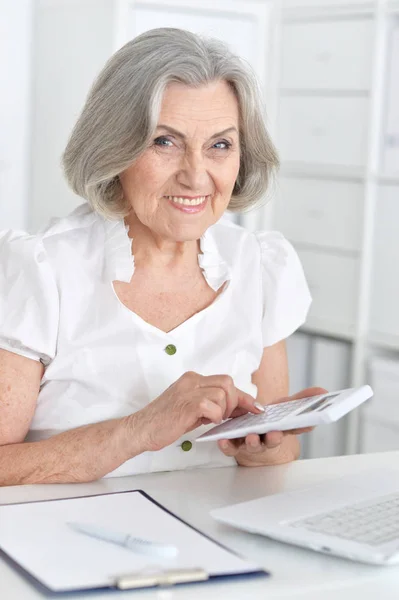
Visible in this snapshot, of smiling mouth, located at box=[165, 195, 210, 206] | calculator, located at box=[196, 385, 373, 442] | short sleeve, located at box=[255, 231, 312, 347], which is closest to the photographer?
calculator, located at box=[196, 385, 373, 442]

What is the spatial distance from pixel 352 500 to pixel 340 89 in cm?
247

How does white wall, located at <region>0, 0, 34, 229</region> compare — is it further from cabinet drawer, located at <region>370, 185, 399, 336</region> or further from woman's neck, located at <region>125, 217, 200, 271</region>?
woman's neck, located at <region>125, 217, 200, 271</region>

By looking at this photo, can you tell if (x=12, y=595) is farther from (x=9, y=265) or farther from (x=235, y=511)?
(x=9, y=265)

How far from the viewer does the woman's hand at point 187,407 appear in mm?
1505

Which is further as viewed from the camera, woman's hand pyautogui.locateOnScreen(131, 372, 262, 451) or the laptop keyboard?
woman's hand pyautogui.locateOnScreen(131, 372, 262, 451)

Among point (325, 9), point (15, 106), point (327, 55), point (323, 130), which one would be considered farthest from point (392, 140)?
point (15, 106)

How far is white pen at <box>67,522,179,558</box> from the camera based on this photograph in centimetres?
120

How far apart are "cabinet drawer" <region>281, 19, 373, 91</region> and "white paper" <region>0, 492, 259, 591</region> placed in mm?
2484

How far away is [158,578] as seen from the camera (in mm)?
1134

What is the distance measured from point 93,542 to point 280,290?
0.77m

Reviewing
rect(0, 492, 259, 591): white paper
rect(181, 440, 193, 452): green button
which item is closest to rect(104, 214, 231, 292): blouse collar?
rect(181, 440, 193, 452): green button

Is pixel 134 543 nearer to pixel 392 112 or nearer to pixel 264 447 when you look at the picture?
pixel 264 447

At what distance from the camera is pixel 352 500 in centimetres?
Answer: 143

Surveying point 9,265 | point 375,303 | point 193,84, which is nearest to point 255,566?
point 9,265
